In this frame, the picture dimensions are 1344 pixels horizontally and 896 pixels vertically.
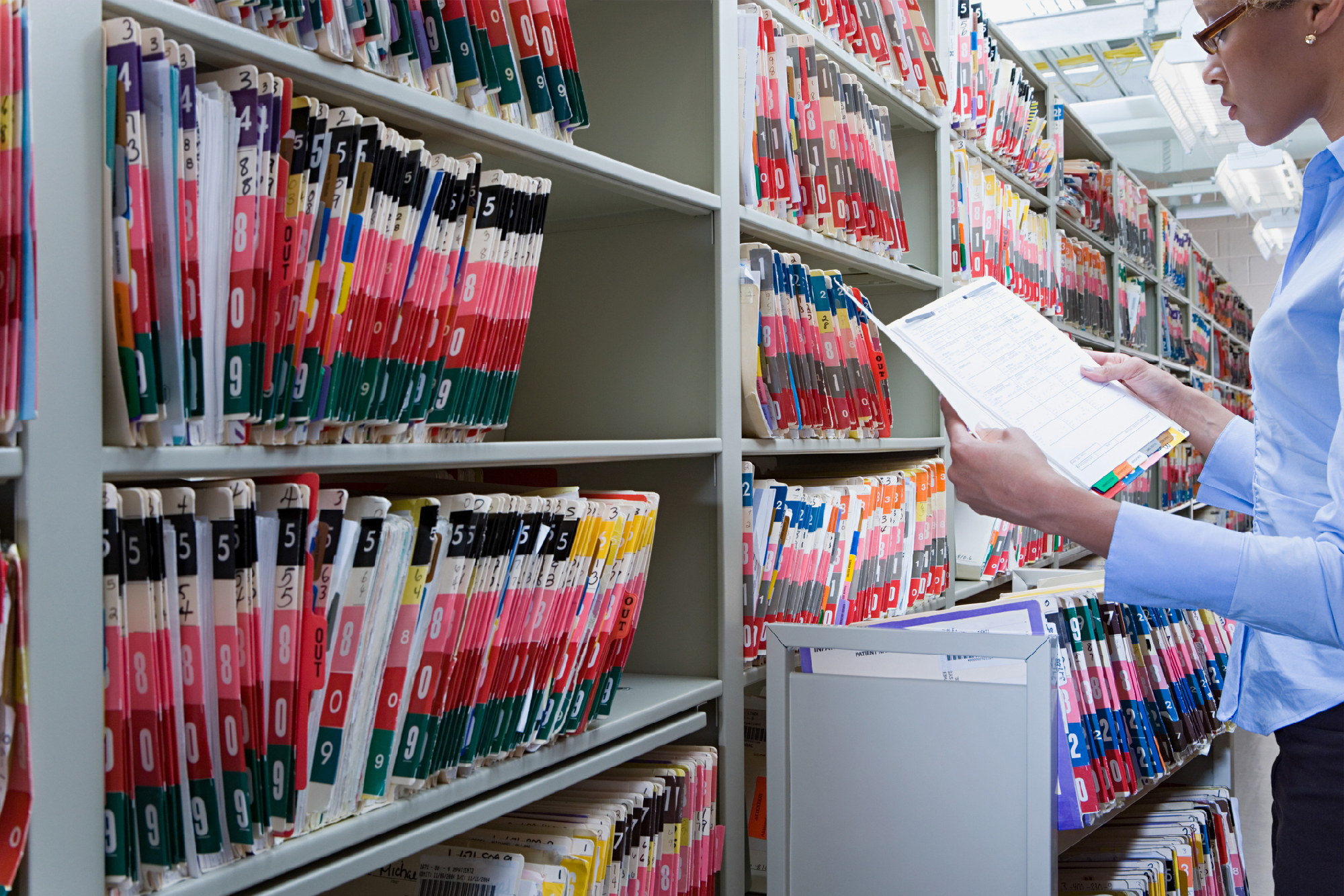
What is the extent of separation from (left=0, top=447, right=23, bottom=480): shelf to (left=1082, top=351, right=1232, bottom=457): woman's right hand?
137 cm

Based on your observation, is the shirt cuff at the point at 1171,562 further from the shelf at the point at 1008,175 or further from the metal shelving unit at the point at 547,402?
the shelf at the point at 1008,175

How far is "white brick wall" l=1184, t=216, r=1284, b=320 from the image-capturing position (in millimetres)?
8938

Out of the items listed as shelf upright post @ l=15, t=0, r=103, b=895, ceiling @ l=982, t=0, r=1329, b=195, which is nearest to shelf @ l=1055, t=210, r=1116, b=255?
ceiling @ l=982, t=0, r=1329, b=195

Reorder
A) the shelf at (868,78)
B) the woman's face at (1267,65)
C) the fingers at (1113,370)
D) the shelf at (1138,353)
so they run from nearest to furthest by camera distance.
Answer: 1. the woman's face at (1267,65)
2. the fingers at (1113,370)
3. the shelf at (868,78)
4. the shelf at (1138,353)

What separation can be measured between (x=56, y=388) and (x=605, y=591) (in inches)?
26.4

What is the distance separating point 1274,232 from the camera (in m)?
5.96

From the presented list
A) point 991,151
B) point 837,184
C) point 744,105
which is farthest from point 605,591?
point 991,151

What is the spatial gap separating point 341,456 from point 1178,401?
50.2 inches

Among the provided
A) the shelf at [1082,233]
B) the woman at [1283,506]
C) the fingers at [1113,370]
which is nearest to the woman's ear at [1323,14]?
the woman at [1283,506]

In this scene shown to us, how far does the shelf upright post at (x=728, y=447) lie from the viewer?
153cm

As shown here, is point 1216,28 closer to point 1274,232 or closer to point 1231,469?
point 1231,469

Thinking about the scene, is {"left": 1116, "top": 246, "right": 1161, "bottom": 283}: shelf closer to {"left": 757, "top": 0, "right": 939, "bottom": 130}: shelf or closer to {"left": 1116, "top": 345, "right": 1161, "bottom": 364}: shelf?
{"left": 1116, "top": 345, "right": 1161, "bottom": 364}: shelf

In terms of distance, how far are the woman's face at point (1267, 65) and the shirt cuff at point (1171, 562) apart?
47cm

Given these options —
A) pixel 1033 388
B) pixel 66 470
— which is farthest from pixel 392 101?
pixel 1033 388
